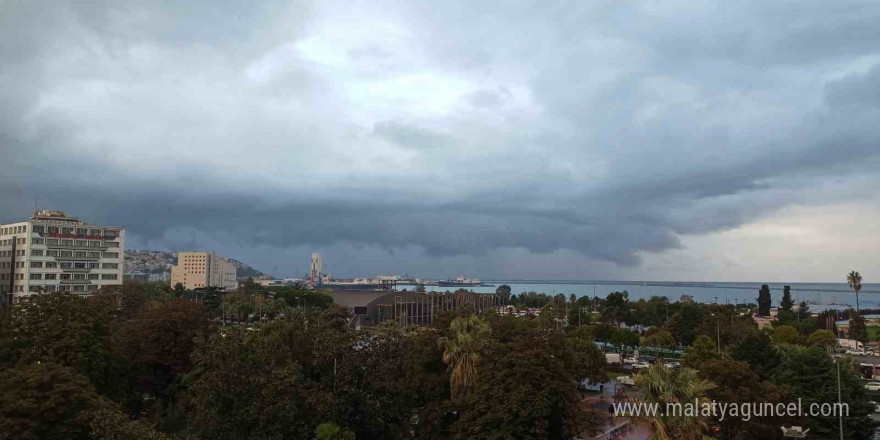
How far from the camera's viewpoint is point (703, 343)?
123 ft

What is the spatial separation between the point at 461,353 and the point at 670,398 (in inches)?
418

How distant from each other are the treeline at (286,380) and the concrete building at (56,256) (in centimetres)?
4881

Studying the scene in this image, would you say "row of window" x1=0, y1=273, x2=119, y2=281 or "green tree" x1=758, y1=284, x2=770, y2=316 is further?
"green tree" x1=758, y1=284, x2=770, y2=316

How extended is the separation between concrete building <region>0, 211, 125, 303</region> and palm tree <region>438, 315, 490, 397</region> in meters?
61.8

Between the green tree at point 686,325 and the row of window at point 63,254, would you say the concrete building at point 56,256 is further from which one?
the green tree at point 686,325

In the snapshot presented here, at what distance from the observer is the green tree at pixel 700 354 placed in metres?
31.5

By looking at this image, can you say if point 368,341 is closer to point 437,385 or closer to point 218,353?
point 437,385

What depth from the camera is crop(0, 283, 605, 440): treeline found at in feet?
58.2

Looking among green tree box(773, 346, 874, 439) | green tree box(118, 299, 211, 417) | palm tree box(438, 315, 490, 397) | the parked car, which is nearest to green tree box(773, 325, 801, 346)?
the parked car

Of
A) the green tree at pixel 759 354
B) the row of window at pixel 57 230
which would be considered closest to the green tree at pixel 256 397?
the green tree at pixel 759 354

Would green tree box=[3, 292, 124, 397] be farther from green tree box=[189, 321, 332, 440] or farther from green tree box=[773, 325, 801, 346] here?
green tree box=[773, 325, 801, 346]

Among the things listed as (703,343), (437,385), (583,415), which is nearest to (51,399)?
(437,385)

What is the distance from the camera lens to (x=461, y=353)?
23484mm

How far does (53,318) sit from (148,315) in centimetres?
700
